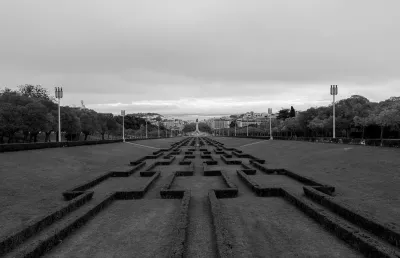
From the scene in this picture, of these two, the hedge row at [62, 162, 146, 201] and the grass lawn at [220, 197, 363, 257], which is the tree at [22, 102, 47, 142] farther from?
the grass lawn at [220, 197, 363, 257]

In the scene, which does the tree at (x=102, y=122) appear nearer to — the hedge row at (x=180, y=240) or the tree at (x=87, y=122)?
the tree at (x=87, y=122)

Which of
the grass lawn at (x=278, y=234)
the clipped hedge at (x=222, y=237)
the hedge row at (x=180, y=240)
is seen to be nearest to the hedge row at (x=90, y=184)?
the hedge row at (x=180, y=240)

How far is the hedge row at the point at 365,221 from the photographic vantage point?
653 centimetres

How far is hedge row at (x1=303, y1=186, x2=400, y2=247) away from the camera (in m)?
6.53

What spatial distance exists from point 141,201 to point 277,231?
5.83 metres

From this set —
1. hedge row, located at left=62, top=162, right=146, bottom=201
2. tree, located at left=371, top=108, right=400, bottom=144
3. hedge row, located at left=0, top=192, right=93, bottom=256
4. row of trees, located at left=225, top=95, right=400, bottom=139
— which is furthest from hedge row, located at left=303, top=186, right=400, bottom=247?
row of trees, located at left=225, top=95, right=400, bottom=139

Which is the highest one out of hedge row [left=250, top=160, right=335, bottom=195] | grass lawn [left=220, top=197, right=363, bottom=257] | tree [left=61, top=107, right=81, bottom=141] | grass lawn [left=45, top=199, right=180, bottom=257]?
tree [left=61, top=107, right=81, bottom=141]

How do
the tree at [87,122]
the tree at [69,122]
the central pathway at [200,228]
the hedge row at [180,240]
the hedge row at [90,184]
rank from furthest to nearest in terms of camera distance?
1. the tree at [87,122]
2. the tree at [69,122]
3. the hedge row at [90,184]
4. the central pathway at [200,228]
5. the hedge row at [180,240]

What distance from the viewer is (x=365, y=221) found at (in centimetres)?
741

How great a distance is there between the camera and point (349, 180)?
1452 cm

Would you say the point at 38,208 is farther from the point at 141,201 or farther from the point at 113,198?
the point at 141,201

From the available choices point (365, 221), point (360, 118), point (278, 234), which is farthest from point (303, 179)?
point (360, 118)

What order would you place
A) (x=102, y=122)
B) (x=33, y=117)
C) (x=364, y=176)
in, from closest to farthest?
(x=364, y=176) → (x=33, y=117) → (x=102, y=122)

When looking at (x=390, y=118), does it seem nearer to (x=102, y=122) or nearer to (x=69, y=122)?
(x=69, y=122)
